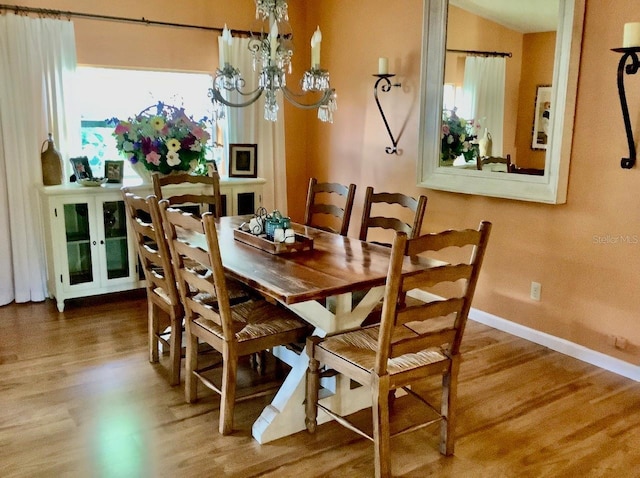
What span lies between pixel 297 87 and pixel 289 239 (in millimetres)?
2785

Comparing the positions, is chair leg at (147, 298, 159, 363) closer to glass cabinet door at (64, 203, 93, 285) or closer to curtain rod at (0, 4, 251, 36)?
glass cabinet door at (64, 203, 93, 285)

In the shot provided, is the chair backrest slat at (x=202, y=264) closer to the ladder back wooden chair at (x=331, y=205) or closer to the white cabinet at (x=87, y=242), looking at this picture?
the ladder back wooden chair at (x=331, y=205)

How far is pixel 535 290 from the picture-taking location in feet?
11.6

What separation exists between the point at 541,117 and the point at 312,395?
208cm

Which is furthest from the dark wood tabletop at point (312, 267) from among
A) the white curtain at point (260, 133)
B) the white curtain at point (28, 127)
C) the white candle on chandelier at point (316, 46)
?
the white curtain at point (260, 133)

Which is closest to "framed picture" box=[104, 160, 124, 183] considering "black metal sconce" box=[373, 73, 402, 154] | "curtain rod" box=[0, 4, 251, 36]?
"curtain rod" box=[0, 4, 251, 36]

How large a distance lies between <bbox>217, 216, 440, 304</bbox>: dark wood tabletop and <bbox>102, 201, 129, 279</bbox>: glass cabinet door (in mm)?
1396

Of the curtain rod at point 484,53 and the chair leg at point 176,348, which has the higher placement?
the curtain rod at point 484,53

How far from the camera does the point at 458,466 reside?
7.57 feet

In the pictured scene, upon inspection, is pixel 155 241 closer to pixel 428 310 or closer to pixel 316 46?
pixel 316 46

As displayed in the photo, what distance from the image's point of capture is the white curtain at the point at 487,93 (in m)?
3.60

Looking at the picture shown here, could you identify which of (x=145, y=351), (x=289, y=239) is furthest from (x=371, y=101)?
(x=145, y=351)

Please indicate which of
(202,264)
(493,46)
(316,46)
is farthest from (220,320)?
(493,46)

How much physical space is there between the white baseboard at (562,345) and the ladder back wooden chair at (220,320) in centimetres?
169
